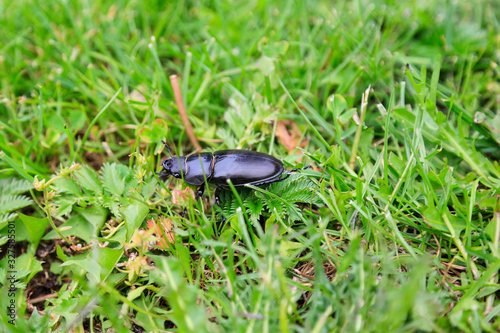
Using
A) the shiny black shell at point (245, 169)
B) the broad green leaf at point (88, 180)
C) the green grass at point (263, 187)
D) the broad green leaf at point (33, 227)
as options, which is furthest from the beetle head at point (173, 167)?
the broad green leaf at point (33, 227)

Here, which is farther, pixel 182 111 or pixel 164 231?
pixel 182 111

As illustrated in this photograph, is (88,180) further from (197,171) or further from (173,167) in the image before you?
(197,171)

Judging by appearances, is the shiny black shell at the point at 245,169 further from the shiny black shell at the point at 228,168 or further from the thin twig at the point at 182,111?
the thin twig at the point at 182,111

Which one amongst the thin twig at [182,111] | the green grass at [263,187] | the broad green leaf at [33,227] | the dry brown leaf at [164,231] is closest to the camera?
the green grass at [263,187]

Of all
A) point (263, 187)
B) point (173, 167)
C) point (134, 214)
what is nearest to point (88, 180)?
point (134, 214)

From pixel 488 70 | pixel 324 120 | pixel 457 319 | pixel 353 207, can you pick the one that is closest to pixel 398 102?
pixel 324 120

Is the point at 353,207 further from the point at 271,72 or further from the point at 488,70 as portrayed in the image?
the point at 488,70

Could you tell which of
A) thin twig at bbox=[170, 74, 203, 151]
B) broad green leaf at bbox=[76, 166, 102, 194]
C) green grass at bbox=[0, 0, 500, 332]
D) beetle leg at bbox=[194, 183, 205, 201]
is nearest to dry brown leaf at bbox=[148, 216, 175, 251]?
green grass at bbox=[0, 0, 500, 332]
